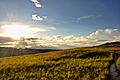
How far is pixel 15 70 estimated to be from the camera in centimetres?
4491

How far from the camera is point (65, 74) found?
37094 millimetres

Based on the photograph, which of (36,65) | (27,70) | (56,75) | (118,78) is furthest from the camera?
(36,65)

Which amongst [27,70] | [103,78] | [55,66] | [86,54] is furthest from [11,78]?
[86,54]

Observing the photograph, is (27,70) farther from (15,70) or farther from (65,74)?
(65,74)

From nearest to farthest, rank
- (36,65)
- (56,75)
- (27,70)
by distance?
(56,75) → (27,70) → (36,65)

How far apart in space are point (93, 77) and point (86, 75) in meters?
1.68

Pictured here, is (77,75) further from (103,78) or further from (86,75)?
(103,78)

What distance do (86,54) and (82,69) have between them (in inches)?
878

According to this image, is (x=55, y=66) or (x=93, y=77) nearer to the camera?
(x=93, y=77)

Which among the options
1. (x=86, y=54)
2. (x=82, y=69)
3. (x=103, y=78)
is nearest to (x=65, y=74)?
(x=82, y=69)

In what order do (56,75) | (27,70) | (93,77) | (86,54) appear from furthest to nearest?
(86,54) < (27,70) < (56,75) < (93,77)

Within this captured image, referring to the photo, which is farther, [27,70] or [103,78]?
[27,70]

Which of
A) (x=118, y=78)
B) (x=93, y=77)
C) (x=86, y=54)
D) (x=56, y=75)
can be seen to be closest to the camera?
(x=118, y=78)

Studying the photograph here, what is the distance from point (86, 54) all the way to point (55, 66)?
59.3 ft
